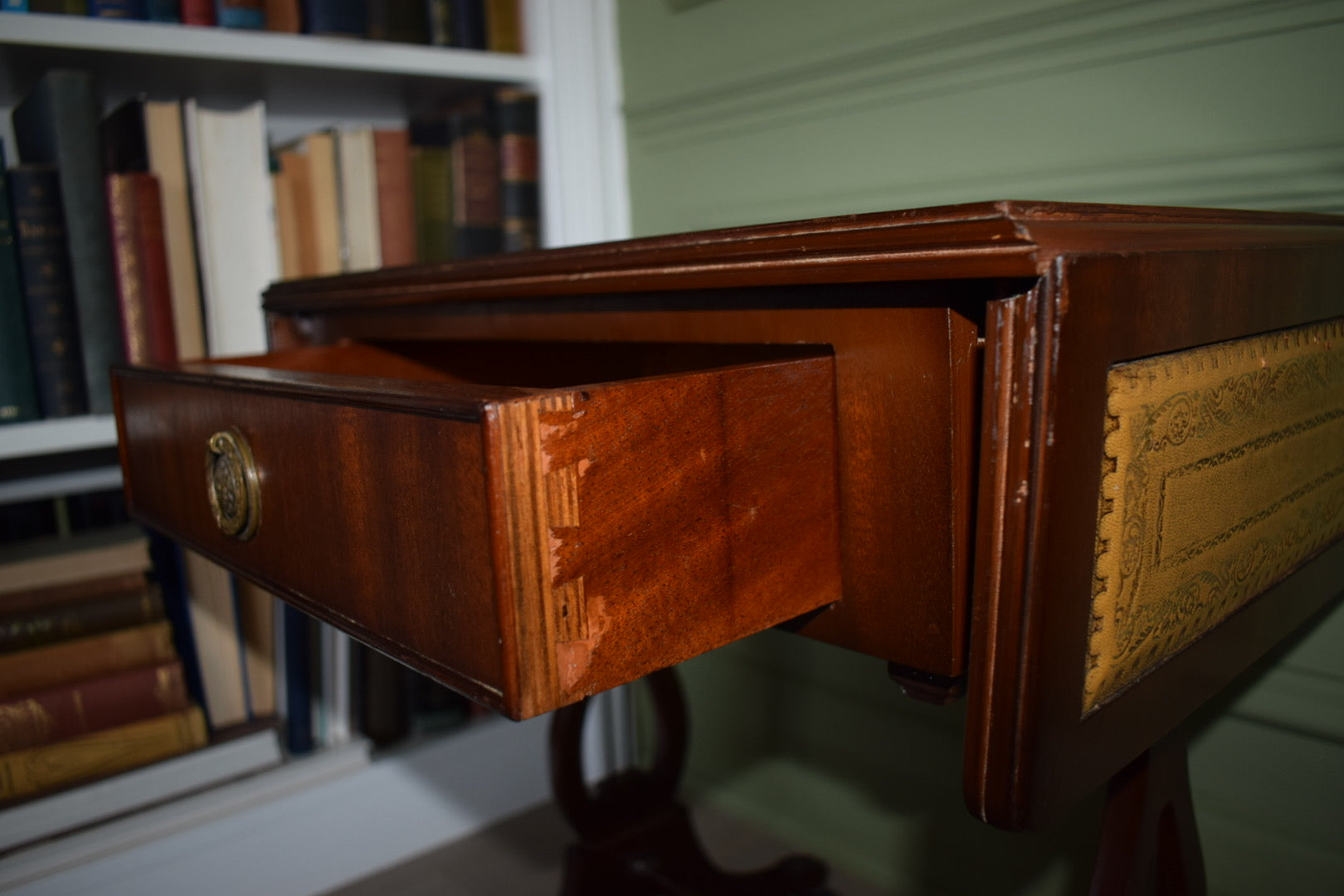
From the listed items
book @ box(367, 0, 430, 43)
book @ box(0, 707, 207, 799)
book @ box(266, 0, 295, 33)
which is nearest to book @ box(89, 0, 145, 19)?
book @ box(266, 0, 295, 33)

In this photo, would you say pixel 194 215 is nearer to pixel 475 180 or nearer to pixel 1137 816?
pixel 475 180

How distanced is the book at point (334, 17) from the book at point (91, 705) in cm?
70

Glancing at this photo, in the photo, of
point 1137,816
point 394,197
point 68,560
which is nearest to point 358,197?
point 394,197

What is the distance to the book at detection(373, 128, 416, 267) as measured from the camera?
1121 millimetres

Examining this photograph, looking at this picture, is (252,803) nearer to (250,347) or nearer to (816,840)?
(250,347)

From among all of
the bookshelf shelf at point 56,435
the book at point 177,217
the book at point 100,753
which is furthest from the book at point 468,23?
the book at point 100,753

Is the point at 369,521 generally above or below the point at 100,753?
above

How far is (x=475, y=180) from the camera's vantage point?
1134mm

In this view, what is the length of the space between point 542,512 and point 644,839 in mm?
767

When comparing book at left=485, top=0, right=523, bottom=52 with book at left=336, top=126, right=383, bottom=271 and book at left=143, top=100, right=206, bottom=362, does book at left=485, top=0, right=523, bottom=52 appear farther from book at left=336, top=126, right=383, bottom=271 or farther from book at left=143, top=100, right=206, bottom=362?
book at left=143, top=100, right=206, bottom=362

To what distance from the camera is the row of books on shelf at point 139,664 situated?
0.94 metres

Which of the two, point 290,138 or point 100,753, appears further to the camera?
point 290,138

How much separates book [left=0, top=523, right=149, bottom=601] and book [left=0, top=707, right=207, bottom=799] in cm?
16

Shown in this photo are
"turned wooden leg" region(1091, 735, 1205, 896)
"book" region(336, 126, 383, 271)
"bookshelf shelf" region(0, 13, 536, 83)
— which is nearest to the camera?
"turned wooden leg" region(1091, 735, 1205, 896)
